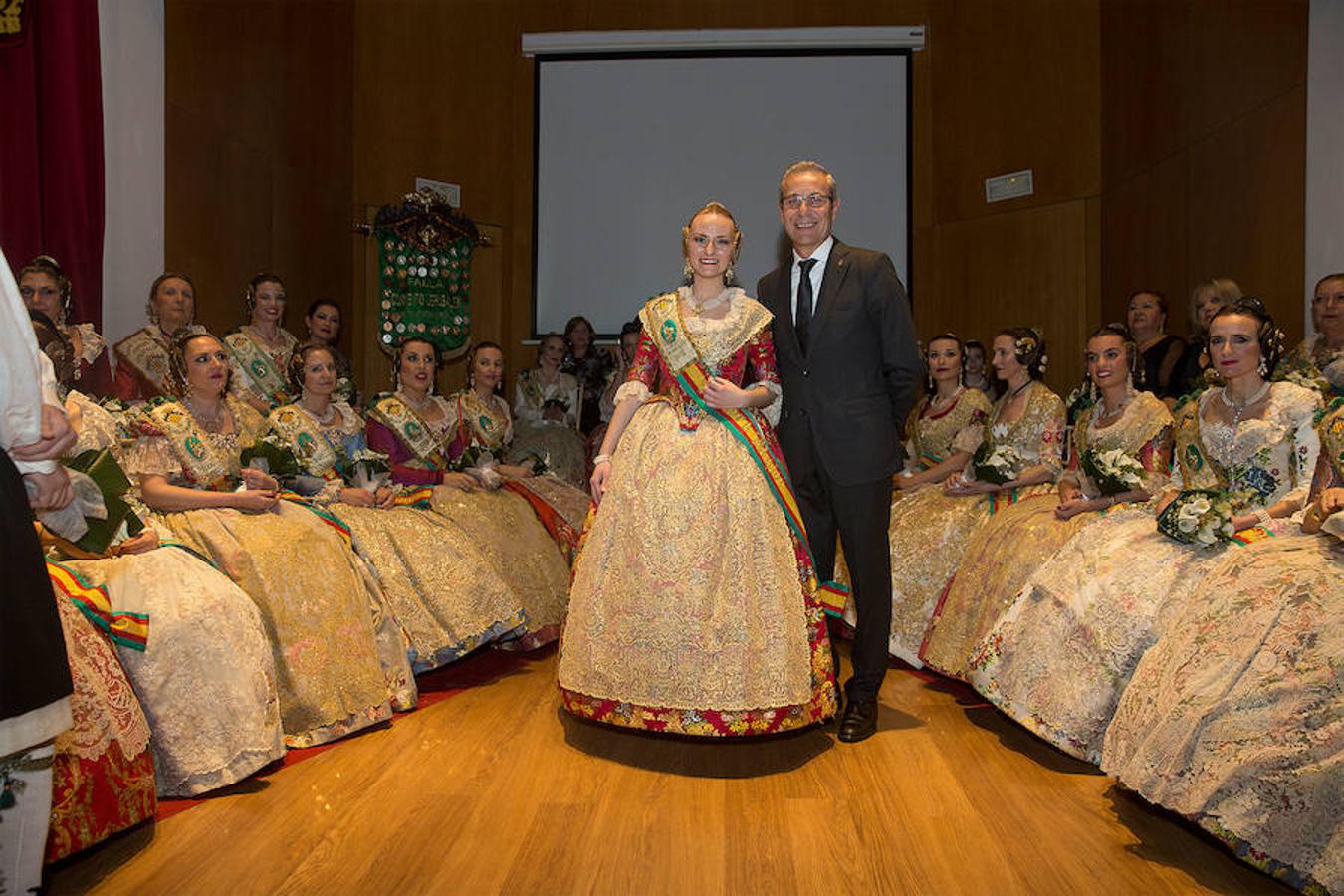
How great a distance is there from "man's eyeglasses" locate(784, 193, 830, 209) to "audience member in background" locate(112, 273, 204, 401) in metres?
2.58

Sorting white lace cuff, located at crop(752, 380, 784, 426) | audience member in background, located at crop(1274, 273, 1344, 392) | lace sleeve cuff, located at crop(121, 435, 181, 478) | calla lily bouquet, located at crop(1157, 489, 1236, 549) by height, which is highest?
audience member in background, located at crop(1274, 273, 1344, 392)

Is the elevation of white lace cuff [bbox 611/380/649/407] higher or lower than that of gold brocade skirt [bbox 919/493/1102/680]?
higher

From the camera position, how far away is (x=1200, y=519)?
305cm

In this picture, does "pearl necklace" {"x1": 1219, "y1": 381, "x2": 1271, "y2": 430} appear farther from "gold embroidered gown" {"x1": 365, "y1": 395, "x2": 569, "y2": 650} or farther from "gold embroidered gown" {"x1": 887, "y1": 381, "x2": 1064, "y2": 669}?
"gold embroidered gown" {"x1": 365, "y1": 395, "x2": 569, "y2": 650}

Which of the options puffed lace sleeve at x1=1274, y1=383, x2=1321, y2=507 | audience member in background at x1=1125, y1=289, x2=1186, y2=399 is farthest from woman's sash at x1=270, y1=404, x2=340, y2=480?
audience member in background at x1=1125, y1=289, x2=1186, y2=399

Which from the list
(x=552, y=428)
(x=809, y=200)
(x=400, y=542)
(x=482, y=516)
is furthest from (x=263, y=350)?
(x=809, y=200)

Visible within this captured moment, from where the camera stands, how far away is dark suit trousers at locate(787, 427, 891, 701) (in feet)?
11.2

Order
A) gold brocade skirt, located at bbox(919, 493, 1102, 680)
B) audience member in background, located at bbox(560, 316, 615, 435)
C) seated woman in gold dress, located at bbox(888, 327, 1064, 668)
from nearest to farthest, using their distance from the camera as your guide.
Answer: gold brocade skirt, located at bbox(919, 493, 1102, 680)
seated woman in gold dress, located at bbox(888, 327, 1064, 668)
audience member in background, located at bbox(560, 316, 615, 435)

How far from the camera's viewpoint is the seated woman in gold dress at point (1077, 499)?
3.82 m

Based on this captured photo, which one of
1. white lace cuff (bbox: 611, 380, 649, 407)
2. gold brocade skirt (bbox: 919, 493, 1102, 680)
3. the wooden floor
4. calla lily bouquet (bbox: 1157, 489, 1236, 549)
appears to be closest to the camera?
the wooden floor

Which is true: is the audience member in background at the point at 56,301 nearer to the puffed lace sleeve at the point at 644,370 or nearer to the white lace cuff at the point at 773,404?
the puffed lace sleeve at the point at 644,370

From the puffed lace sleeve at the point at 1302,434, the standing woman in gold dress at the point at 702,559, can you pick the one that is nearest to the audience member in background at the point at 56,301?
the standing woman in gold dress at the point at 702,559

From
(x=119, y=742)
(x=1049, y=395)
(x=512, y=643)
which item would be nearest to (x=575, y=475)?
(x=512, y=643)

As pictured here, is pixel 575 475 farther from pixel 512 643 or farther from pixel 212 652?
pixel 212 652
